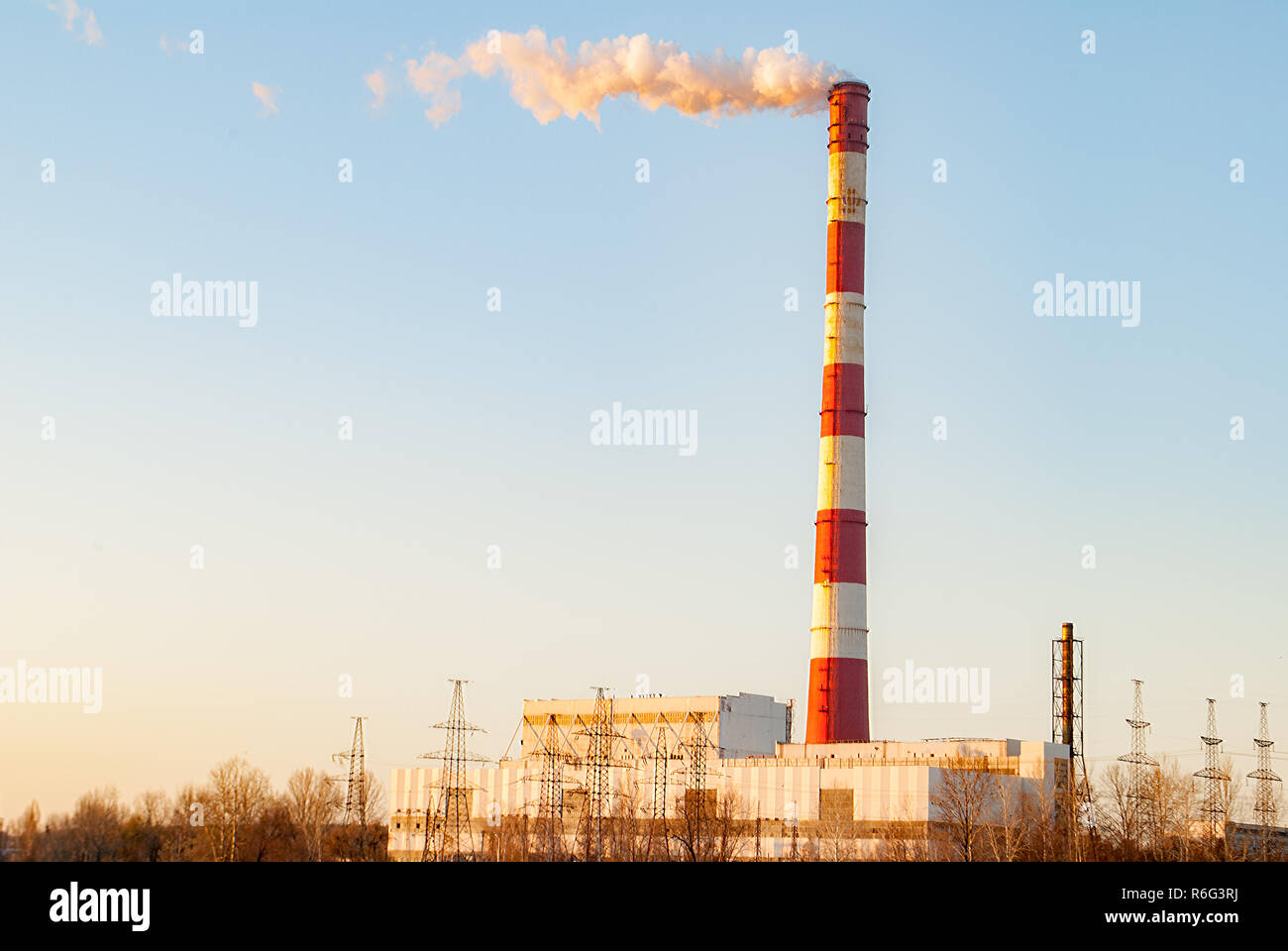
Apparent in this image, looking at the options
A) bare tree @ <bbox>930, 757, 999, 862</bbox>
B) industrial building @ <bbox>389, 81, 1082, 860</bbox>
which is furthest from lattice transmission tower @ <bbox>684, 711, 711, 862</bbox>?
bare tree @ <bbox>930, 757, 999, 862</bbox>

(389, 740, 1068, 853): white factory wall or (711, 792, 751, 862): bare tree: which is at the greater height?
(389, 740, 1068, 853): white factory wall

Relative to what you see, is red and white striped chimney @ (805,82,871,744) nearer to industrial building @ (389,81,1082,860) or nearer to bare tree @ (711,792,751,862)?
industrial building @ (389,81,1082,860)

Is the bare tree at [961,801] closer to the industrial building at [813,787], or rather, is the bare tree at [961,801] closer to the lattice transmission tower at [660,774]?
the industrial building at [813,787]

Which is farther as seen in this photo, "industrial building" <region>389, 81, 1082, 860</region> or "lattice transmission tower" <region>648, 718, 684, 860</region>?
"lattice transmission tower" <region>648, 718, 684, 860</region>

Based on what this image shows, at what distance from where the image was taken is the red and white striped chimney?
47.8 metres

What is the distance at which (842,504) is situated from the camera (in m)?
48.1

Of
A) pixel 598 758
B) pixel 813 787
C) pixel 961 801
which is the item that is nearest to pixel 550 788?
pixel 598 758

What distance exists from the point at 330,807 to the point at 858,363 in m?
25.6

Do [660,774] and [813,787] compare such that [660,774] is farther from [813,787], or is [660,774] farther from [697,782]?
[813,787]

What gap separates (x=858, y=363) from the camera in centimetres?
4869
